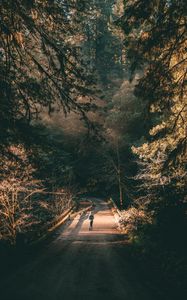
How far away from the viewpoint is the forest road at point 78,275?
11.6 m

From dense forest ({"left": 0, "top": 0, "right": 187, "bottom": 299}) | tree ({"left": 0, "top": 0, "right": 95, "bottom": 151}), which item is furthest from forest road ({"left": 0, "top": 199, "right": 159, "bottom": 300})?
tree ({"left": 0, "top": 0, "right": 95, "bottom": 151})

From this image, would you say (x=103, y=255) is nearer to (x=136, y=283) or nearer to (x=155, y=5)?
(x=136, y=283)

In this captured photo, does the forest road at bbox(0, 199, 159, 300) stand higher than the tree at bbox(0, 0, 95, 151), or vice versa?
the tree at bbox(0, 0, 95, 151)

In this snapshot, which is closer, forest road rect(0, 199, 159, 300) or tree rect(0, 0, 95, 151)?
tree rect(0, 0, 95, 151)

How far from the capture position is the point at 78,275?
14.6 meters

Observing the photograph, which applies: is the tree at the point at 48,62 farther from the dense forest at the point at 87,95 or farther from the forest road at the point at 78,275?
the forest road at the point at 78,275

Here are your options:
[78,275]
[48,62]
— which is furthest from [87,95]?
[78,275]

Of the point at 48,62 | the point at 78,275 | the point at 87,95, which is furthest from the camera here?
the point at 78,275

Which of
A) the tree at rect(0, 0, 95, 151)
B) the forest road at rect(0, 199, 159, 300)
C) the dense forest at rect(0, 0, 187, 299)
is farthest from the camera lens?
the forest road at rect(0, 199, 159, 300)

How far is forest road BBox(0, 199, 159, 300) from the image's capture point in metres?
11.6

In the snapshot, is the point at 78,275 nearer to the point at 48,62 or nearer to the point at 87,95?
the point at 87,95

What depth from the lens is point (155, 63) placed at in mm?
10695

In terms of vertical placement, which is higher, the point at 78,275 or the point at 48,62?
the point at 48,62

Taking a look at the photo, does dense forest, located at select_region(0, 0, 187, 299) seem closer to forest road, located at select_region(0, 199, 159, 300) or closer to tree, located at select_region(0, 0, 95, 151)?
tree, located at select_region(0, 0, 95, 151)
